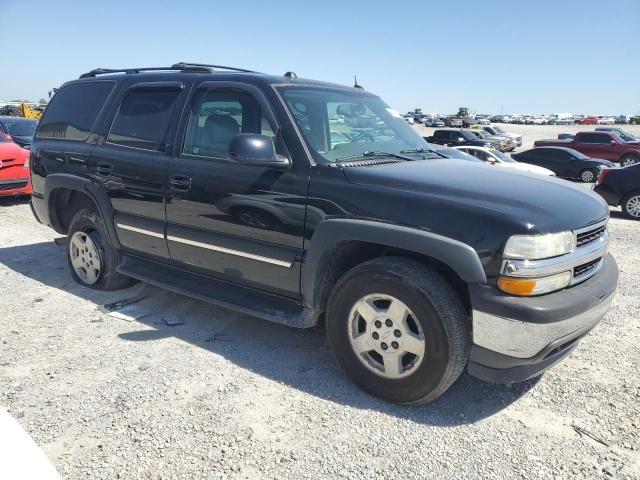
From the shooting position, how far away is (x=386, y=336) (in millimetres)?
2965

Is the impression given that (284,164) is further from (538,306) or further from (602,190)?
(602,190)

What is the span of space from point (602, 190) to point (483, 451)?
10.0m

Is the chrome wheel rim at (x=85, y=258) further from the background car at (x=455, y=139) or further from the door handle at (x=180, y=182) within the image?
the background car at (x=455, y=139)

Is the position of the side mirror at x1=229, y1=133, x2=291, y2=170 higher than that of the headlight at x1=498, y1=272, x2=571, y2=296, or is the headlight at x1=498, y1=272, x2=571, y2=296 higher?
the side mirror at x1=229, y1=133, x2=291, y2=170

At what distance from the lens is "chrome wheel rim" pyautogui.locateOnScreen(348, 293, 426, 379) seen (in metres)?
2.89

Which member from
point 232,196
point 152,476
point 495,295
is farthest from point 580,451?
point 232,196

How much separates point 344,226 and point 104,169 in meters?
2.52

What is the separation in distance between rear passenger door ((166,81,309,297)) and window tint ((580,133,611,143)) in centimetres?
2430

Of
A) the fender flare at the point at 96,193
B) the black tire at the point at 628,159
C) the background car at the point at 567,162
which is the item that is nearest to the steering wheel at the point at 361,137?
the fender flare at the point at 96,193

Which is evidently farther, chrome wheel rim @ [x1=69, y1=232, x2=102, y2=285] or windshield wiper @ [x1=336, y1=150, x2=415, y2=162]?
chrome wheel rim @ [x1=69, y1=232, x2=102, y2=285]

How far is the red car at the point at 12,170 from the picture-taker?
912cm

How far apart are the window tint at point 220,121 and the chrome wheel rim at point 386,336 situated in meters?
1.38

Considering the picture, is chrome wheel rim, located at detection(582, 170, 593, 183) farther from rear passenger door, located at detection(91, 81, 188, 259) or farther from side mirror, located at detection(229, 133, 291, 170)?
side mirror, located at detection(229, 133, 291, 170)

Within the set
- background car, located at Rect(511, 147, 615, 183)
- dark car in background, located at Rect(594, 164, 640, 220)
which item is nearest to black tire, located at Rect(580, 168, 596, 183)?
background car, located at Rect(511, 147, 615, 183)
